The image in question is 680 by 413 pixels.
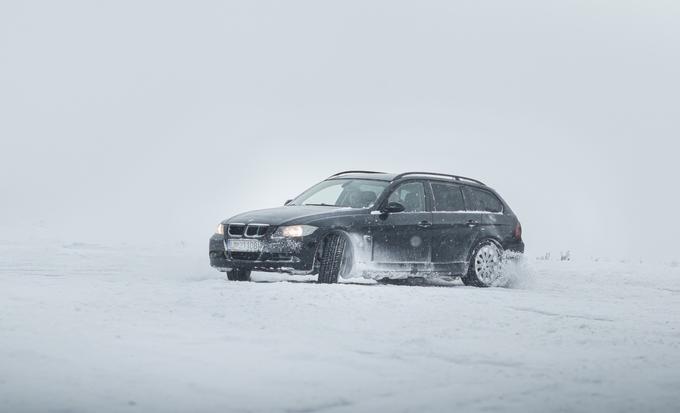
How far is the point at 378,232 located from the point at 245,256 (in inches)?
68.1

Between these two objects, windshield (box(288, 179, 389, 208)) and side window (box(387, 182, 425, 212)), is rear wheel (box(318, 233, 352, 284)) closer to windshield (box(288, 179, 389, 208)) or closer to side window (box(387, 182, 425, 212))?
windshield (box(288, 179, 389, 208))

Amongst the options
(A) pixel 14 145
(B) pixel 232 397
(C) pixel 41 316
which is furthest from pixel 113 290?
(A) pixel 14 145

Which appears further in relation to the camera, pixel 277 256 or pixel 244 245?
pixel 244 245

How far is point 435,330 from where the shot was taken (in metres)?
10.4

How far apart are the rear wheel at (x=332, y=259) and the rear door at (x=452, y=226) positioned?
5.64 feet

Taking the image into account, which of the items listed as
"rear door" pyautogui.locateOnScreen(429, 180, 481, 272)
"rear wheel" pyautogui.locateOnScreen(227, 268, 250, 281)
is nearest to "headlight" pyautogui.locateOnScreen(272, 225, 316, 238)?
"rear wheel" pyautogui.locateOnScreen(227, 268, 250, 281)

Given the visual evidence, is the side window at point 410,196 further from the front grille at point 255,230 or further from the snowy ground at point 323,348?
the front grille at point 255,230

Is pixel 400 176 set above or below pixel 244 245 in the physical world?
above

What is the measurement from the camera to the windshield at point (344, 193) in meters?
15.7

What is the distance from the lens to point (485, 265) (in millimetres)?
16625

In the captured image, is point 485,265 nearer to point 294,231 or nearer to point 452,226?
point 452,226

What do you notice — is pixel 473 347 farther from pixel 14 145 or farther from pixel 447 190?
pixel 14 145

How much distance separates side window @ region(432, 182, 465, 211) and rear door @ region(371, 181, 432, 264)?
8.5 inches

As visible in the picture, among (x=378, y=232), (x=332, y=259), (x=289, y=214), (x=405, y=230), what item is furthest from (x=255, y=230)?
(x=405, y=230)
